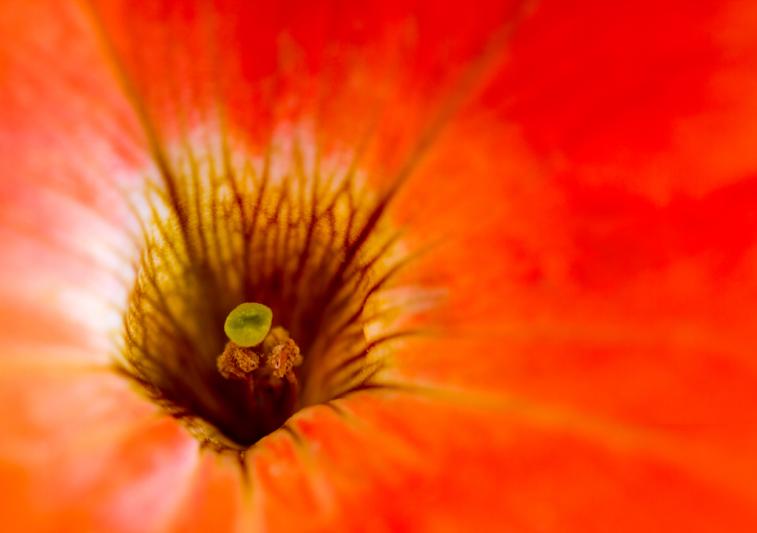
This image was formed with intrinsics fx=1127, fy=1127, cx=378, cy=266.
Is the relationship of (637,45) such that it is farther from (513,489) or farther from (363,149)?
(513,489)

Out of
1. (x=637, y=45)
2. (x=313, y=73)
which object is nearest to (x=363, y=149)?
(x=313, y=73)

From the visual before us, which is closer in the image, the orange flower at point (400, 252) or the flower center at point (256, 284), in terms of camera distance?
the orange flower at point (400, 252)

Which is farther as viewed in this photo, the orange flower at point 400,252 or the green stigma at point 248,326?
the green stigma at point 248,326

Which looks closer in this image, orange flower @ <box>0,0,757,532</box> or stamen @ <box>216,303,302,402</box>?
orange flower @ <box>0,0,757,532</box>

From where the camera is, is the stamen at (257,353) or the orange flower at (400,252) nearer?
the orange flower at (400,252)
